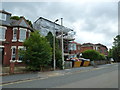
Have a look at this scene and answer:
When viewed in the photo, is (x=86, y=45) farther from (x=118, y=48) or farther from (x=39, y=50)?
(x=39, y=50)

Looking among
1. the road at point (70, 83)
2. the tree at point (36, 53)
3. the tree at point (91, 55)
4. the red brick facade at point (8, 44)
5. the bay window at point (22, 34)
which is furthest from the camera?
the tree at point (91, 55)

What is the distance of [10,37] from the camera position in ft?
65.1

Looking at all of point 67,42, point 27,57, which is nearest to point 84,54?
point 67,42

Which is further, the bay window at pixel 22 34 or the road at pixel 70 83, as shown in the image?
the bay window at pixel 22 34

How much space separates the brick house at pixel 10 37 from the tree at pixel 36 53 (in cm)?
567

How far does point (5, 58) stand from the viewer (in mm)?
18688

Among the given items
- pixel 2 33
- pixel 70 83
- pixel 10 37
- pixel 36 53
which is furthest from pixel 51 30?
pixel 70 83

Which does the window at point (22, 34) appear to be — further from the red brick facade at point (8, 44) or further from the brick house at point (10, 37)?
the red brick facade at point (8, 44)

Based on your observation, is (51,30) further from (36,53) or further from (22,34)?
(36,53)

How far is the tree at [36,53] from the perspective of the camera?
1416 cm

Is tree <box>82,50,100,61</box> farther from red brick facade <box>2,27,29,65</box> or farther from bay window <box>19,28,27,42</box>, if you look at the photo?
red brick facade <box>2,27,29,65</box>

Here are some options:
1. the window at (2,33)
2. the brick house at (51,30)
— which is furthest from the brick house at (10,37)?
the brick house at (51,30)

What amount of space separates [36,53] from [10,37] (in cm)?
868

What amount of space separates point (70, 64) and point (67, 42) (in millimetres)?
12308
